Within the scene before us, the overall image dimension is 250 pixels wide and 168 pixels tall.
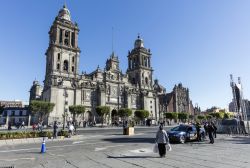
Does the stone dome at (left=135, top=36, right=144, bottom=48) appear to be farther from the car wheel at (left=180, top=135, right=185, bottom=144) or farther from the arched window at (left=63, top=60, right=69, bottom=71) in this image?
the car wheel at (left=180, top=135, right=185, bottom=144)

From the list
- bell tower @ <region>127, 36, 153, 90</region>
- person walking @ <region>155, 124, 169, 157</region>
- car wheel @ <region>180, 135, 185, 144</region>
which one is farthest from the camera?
bell tower @ <region>127, 36, 153, 90</region>

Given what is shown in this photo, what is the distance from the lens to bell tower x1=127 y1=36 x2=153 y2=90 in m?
86.4

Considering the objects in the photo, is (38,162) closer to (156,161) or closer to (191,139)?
(156,161)

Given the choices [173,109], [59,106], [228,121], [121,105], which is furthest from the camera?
[173,109]

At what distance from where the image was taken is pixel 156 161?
9.84 metres

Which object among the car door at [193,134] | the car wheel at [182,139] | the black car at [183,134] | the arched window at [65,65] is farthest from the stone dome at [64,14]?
the car wheel at [182,139]

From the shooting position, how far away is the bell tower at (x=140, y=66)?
86.4m

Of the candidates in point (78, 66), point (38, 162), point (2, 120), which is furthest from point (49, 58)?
point (38, 162)

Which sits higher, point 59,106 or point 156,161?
point 59,106

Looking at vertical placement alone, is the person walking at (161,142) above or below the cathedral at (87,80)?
below

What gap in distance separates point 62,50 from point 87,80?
1199 centimetres

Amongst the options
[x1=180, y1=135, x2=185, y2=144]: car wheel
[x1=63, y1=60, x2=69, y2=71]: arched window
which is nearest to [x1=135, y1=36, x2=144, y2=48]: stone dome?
[x1=63, y1=60, x2=69, y2=71]: arched window

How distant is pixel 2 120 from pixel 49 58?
123 ft

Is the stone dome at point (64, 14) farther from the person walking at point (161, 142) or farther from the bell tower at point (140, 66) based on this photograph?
the person walking at point (161, 142)
